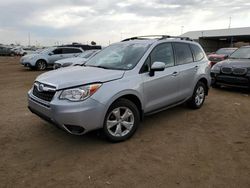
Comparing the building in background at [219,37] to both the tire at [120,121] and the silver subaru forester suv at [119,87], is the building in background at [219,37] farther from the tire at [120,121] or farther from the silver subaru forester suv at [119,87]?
the tire at [120,121]

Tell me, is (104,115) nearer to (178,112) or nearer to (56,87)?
(56,87)

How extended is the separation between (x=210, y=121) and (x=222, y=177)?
8.04 feet

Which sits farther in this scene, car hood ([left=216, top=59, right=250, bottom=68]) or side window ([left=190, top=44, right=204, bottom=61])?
car hood ([left=216, top=59, right=250, bottom=68])

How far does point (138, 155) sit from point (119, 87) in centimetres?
112

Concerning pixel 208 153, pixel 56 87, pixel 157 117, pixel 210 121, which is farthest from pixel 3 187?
pixel 210 121

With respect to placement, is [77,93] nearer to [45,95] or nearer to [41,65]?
[45,95]

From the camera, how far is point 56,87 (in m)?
4.14

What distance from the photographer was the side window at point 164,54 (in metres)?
5.23

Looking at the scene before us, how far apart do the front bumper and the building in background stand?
140ft

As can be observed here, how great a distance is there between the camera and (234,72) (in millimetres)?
8906

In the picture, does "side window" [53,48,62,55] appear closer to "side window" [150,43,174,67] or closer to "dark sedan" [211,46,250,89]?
"dark sedan" [211,46,250,89]

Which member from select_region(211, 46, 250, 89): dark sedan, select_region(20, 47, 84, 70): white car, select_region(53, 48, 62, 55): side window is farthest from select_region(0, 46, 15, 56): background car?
select_region(211, 46, 250, 89): dark sedan

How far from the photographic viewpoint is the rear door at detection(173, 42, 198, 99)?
5.88 meters

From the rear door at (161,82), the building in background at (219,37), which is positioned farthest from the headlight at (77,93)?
the building in background at (219,37)
